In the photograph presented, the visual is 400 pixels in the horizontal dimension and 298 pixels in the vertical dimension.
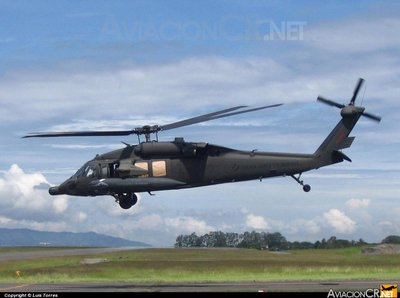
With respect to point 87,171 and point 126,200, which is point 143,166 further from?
point 87,171

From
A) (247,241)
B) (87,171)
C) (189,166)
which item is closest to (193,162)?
(189,166)

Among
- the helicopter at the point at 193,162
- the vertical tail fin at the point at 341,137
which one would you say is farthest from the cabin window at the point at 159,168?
the vertical tail fin at the point at 341,137

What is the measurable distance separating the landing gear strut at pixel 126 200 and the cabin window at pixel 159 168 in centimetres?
208

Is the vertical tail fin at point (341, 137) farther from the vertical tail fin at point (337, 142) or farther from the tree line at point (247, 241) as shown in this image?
the tree line at point (247, 241)

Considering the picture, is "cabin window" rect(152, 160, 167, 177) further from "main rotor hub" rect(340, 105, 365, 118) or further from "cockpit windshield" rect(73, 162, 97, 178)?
"main rotor hub" rect(340, 105, 365, 118)

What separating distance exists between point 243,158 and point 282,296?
424 inches

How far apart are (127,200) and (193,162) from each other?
13.8 ft

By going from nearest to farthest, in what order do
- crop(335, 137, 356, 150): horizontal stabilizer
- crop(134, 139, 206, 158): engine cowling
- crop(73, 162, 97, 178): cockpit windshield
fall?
crop(134, 139, 206, 158): engine cowling < crop(335, 137, 356, 150): horizontal stabilizer < crop(73, 162, 97, 178): cockpit windshield

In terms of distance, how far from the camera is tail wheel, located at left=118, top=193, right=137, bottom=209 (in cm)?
3853

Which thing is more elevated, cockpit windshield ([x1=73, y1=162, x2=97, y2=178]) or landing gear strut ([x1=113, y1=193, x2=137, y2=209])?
cockpit windshield ([x1=73, y1=162, x2=97, y2=178])

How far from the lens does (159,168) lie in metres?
37.4

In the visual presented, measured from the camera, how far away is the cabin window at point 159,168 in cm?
3734

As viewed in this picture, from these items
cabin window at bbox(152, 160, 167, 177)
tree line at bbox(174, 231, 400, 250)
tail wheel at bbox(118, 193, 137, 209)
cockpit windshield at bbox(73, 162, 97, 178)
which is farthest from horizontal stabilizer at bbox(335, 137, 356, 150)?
tree line at bbox(174, 231, 400, 250)

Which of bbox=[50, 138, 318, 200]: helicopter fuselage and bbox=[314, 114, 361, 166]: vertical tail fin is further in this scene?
bbox=[314, 114, 361, 166]: vertical tail fin
